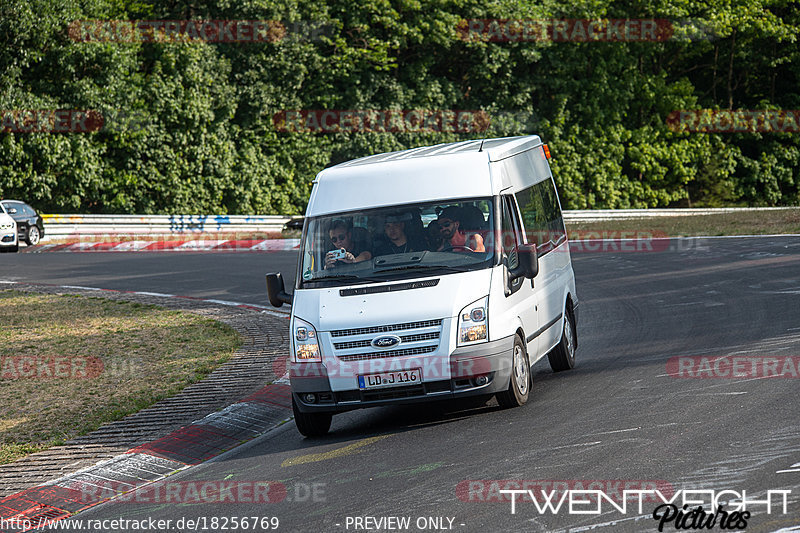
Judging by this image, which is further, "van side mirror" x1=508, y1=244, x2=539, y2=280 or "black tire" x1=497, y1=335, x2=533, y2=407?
"van side mirror" x1=508, y1=244, x2=539, y2=280

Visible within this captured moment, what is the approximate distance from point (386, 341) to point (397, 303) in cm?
34

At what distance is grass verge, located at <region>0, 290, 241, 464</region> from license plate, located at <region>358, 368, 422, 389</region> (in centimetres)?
293

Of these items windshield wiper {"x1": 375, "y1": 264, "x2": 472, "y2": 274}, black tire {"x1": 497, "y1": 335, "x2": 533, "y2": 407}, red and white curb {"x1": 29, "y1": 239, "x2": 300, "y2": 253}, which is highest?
windshield wiper {"x1": 375, "y1": 264, "x2": 472, "y2": 274}

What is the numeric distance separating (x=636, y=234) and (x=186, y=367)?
19.5m

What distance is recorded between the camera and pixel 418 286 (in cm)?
855

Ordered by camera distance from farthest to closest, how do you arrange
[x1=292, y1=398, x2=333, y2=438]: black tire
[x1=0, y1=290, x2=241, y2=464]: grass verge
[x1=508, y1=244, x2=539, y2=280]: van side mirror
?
1. [x1=0, y1=290, x2=241, y2=464]: grass verge
2. [x1=508, y1=244, x2=539, y2=280]: van side mirror
3. [x1=292, y1=398, x2=333, y2=438]: black tire

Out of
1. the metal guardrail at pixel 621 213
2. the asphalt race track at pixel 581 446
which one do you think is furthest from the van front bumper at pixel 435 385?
the metal guardrail at pixel 621 213

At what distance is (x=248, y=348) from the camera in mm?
13461

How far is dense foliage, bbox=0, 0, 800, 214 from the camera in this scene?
3584cm

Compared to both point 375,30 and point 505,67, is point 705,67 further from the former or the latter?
point 375,30

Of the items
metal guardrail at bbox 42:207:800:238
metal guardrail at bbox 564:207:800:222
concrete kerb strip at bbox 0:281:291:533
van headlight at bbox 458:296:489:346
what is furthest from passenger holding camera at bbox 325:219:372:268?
metal guardrail at bbox 564:207:800:222

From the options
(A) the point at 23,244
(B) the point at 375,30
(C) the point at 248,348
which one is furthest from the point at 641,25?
(C) the point at 248,348

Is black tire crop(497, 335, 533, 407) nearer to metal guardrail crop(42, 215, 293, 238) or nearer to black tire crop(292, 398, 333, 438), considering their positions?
black tire crop(292, 398, 333, 438)

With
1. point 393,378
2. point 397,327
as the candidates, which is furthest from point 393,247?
point 393,378
